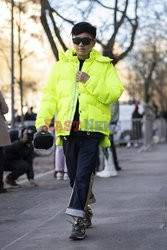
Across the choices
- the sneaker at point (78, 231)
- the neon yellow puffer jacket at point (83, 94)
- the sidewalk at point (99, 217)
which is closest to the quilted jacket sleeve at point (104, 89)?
the neon yellow puffer jacket at point (83, 94)

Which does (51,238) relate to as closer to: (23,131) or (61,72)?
(61,72)

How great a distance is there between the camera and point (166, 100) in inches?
3743

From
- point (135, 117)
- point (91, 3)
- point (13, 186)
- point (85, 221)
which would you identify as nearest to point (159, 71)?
point (135, 117)

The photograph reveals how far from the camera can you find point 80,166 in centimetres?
669

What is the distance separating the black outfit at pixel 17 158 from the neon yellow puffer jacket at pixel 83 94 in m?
4.79

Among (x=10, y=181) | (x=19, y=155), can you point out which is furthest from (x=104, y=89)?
(x=10, y=181)

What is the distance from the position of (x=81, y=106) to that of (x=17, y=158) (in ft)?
17.2

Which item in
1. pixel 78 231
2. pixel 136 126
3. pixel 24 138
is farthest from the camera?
pixel 136 126

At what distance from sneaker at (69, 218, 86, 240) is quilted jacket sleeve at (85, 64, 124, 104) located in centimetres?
112

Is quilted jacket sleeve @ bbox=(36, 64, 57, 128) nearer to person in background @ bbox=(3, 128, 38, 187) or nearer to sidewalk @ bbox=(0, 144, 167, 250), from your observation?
sidewalk @ bbox=(0, 144, 167, 250)

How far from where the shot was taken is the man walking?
6.65 metres

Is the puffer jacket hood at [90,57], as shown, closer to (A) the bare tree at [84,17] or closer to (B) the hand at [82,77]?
(B) the hand at [82,77]

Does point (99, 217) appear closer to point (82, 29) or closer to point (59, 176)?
point (82, 29)

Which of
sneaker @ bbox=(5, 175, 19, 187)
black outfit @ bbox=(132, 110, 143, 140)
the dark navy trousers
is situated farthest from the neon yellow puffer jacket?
black outfit @ bbox=(132, 110, 143, 140)
